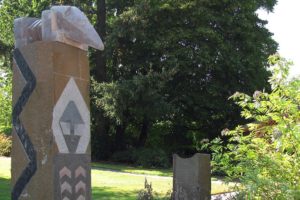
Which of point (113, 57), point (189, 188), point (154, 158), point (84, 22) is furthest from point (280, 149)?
point (113, 57)

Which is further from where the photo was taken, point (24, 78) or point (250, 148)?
point (250, 148)

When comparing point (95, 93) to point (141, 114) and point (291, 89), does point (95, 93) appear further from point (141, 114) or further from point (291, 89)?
point (291, 89)

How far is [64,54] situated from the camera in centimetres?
406

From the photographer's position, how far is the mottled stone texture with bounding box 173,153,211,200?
27.2ft

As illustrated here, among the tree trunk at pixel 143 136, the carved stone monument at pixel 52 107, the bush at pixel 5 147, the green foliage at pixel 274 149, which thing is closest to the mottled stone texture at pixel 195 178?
the green foliage at pixel 274 149

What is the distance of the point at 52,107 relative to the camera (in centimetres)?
391

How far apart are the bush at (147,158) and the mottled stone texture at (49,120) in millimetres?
20141

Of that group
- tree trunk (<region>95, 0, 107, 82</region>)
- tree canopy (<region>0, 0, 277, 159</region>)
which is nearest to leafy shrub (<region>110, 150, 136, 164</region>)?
tree canopy (<region>0, 0, 277, 159</region>)

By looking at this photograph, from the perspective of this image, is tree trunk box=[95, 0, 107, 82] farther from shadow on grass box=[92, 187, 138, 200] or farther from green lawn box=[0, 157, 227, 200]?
shadow on grass box=[92, 187, 138, 200]

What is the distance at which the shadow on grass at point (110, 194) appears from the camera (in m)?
11.9

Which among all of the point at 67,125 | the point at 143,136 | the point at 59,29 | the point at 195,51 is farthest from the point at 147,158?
the point at 59,29

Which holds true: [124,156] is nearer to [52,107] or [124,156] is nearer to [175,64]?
[175,64]

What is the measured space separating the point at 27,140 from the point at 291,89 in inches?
159

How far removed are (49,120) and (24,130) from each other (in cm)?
30
